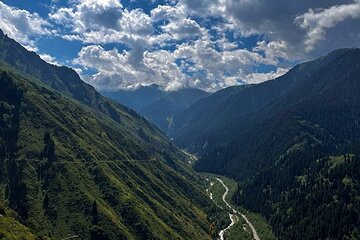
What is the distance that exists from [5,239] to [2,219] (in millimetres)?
22601

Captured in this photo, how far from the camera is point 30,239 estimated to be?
192 meters

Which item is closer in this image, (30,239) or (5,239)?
(5,239)

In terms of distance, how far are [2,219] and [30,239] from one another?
1815 cm

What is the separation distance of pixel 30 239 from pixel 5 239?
628 inches

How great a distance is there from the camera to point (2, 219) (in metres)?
197

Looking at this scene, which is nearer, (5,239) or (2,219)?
(5,239)

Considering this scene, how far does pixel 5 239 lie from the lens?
582ft
